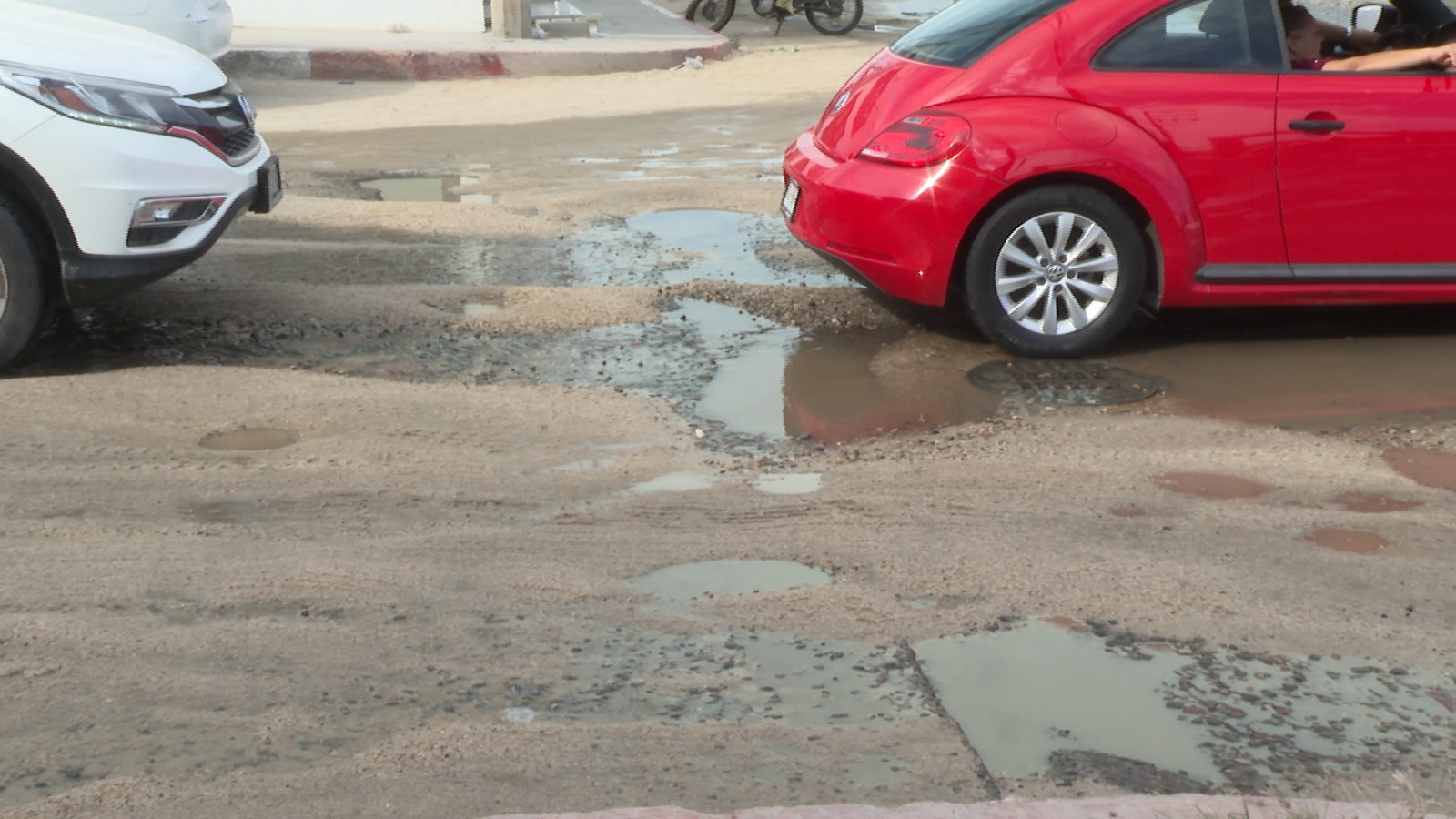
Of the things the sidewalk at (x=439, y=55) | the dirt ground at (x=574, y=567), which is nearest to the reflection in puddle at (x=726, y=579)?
the dirt ground at (x=574, y=567)

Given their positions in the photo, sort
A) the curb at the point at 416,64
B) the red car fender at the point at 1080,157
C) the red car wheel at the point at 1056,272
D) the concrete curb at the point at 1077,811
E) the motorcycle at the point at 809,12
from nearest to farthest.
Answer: the concrete curb at the point at 1077,811, the red car fender at the point at 1080,157, the red car wheel at the point at 1056,272, the curb at the point at 416,64, the motorcycle at the point at 809,12

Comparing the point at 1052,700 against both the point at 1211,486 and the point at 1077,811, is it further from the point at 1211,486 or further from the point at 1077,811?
the point at 1211,486

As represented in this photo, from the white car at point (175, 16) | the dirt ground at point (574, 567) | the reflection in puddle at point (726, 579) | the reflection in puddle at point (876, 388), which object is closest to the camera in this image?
the dirt ground at point (574, 567)

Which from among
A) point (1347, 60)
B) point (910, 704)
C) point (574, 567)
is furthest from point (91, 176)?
point (1347, 60)

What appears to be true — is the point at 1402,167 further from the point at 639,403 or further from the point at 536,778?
the point at 536,778

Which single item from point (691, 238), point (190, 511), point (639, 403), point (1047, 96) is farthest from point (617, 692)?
point (691, 238)

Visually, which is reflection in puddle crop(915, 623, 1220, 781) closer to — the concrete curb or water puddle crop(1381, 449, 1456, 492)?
the concrete curb

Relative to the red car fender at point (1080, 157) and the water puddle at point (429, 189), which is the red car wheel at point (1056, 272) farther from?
the water puddle at point (429, 189)

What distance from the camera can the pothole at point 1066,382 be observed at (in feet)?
19.2

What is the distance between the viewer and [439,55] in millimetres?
16078

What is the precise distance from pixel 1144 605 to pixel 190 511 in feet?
8.78

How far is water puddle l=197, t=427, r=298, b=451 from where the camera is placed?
5.20 m

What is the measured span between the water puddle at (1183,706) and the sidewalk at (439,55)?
13.3 metres

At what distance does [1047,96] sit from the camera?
6.15 meters
